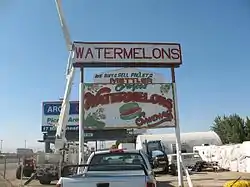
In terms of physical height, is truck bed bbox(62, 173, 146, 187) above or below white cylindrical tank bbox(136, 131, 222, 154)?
below

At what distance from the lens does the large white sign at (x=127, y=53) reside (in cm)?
1791

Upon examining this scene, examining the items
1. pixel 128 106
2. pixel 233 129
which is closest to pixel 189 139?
pixel 233 129

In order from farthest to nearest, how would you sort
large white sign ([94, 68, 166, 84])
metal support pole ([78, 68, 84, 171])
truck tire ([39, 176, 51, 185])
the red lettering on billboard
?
1. truck tire ([39, 176, 51, 185])
2. large white sign ([94, 68, 166, 84])
3. the red lettering on billboard
4. metal support pole ([78, 68, 84, 171])

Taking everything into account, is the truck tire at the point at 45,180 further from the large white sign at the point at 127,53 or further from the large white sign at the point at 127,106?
the large white sign at the point at 127,53

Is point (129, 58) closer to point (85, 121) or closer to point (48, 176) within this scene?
point (85, 121)

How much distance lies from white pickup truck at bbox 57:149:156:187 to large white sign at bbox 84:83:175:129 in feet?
24.0

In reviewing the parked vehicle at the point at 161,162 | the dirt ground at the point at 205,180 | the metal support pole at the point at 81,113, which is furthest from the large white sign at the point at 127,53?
the parked vehicle at the point at 161,162

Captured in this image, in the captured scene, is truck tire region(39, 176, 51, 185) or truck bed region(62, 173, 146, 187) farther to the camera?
truck tire region(39, 176, 51, 185)

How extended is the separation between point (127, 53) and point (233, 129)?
6184 centimetres

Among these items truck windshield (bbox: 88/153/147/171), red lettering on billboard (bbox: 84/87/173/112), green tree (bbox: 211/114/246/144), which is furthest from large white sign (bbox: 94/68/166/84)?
green tree (bbox: 211/114/246/144)

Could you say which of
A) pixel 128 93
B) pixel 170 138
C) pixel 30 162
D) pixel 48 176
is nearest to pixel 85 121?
pixel 128 93

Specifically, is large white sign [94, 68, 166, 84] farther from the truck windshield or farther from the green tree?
the green tree

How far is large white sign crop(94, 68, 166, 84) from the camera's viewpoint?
1858 centimetres

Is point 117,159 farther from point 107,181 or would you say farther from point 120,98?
point 120,98
